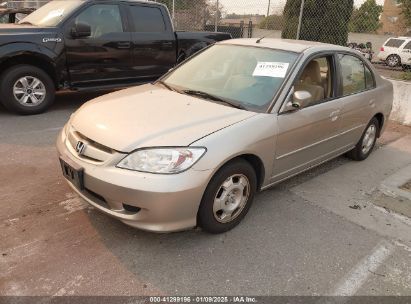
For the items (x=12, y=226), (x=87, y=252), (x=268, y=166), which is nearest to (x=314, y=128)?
(x=268, y=166)

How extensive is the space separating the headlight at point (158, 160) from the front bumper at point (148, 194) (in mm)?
46

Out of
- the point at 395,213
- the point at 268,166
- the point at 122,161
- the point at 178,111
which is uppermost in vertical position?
the point at 178,111

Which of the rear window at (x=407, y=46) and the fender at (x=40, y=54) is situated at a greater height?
the fender at (x=40, y=54)

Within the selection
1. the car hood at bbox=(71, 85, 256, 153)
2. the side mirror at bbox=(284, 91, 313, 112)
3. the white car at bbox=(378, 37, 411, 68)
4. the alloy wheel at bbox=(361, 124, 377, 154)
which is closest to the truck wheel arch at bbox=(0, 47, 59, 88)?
the car hood at bbox=(71, 85, 256, 153)

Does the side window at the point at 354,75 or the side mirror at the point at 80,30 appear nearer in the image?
the side window at the point at 354,75

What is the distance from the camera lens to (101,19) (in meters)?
6.88

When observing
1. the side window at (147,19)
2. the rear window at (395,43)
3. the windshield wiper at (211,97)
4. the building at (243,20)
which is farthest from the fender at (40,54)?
the rear window at (395,43)

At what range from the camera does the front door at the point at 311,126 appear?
3.74 meters

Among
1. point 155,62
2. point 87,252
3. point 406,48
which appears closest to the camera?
point 87,252

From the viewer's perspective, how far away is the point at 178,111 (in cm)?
341

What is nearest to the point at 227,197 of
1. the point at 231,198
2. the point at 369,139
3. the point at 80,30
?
the point at 231,198

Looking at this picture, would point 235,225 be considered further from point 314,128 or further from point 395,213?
point 395,213

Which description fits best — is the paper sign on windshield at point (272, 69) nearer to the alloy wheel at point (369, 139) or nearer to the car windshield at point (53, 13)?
the alloy wheel at point (369, 139)

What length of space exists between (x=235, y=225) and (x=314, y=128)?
1.35m
